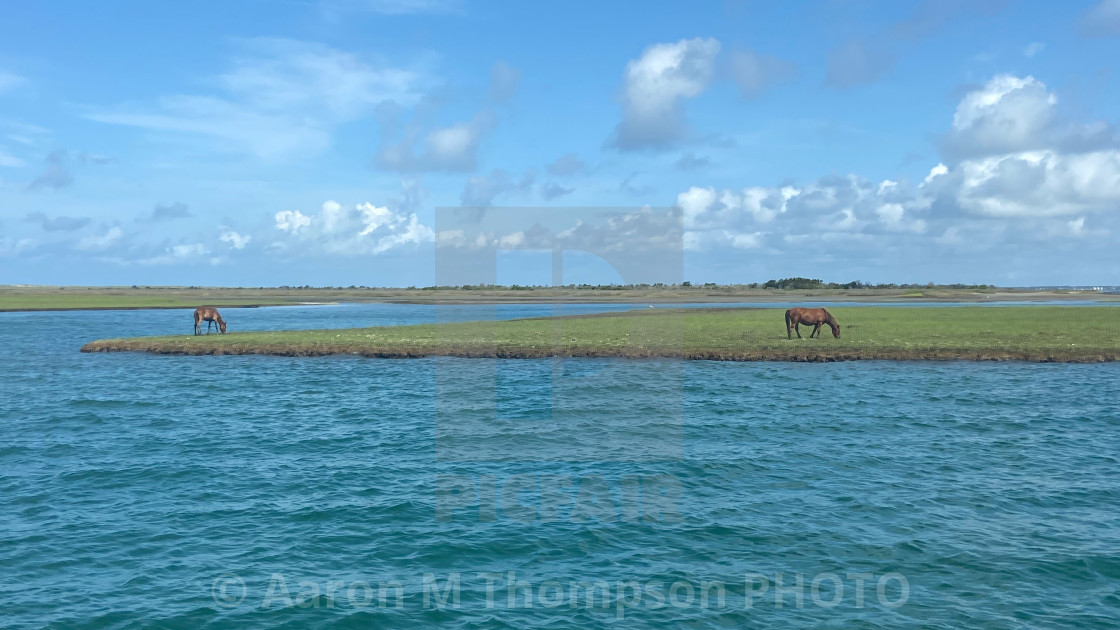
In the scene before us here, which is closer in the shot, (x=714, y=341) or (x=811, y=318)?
(x=714, y=341)

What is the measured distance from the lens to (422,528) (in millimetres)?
16469

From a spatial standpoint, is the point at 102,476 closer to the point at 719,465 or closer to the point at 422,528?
the point at 422,528

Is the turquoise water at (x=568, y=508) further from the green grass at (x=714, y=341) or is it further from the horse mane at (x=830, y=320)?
the horse mane at (x=830, y=320)

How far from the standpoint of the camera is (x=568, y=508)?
17.9 m

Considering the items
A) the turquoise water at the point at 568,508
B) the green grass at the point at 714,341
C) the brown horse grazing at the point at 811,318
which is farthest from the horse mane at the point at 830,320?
the turquoise water at the point at 568,508

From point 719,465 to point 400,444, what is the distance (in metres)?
11.6

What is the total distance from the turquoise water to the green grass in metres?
9.17

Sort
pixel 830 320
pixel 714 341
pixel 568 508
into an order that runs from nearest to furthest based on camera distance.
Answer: pixel 568 508
pixel 714 341
pixel 830 320

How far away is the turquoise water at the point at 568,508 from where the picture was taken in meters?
12.6

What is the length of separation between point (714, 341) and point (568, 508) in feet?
109

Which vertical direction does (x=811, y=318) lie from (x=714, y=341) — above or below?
above

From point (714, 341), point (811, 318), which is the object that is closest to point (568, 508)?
point (714, 341)

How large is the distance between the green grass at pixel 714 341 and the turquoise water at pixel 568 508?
917 cm

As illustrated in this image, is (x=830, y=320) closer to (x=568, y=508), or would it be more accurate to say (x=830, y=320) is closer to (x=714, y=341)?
(x=714, y=341)
